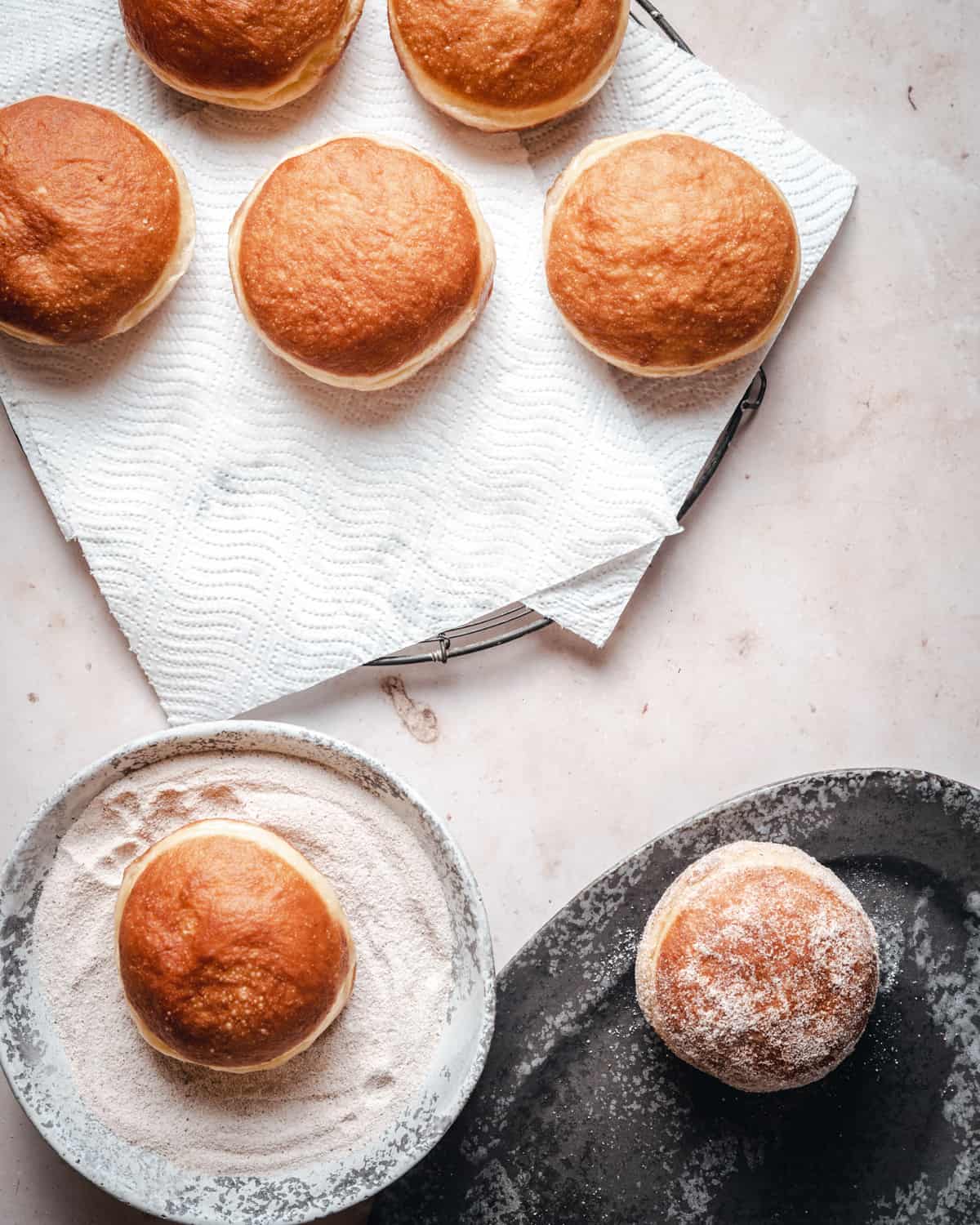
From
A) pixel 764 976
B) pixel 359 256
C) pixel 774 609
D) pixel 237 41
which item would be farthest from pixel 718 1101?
pixel 237 41

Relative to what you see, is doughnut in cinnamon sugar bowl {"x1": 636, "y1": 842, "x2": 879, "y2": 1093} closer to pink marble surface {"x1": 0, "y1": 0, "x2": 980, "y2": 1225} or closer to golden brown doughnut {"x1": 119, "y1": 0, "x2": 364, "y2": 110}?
pink marble surface {"x1": 0, "y1": 0, "x2": 980, "y2": 1225}

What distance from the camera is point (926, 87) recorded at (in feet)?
5.06

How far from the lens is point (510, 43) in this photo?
1.37 meters

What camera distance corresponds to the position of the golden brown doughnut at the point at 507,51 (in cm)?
136

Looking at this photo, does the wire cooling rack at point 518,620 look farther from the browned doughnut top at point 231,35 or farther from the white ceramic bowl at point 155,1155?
the browned doughnut top at point 231,35

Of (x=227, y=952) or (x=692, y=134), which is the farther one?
(x=692, y=134)

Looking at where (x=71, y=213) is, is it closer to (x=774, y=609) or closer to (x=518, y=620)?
(x=518, y=620)

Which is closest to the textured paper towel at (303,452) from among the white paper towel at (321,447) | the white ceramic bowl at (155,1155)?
the white paper towel at (321,447)

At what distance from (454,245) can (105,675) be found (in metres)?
0.74

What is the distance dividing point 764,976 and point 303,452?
86 centimetres

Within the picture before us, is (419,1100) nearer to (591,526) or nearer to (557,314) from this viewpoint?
(591,526)

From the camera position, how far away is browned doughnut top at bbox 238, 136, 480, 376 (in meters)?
1.36

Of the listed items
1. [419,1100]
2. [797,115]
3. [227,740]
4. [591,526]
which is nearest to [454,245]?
[591,526]

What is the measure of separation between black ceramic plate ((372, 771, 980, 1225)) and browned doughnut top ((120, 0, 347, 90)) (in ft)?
3.55
